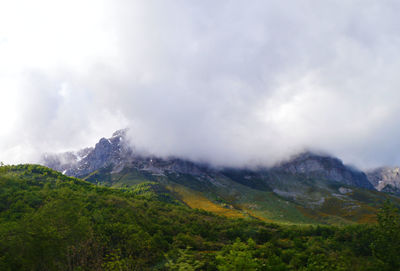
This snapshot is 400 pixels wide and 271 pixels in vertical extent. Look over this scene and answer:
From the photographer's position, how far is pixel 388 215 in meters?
49.3

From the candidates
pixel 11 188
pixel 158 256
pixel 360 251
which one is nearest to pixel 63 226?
pixel 158 256

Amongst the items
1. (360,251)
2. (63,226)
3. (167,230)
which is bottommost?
(360,251)

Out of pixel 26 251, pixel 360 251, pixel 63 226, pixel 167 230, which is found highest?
pixel 63 226

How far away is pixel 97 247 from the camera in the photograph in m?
49.5

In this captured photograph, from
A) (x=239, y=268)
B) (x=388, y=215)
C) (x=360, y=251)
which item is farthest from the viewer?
(x=360, y=251)

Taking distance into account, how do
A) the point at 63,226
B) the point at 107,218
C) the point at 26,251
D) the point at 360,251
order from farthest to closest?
1. the point at 107,218
2. the point at 360,251
3. the point at 63,226
4. the point at 26,251

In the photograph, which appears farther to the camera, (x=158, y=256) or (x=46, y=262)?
(x=158, y=256)

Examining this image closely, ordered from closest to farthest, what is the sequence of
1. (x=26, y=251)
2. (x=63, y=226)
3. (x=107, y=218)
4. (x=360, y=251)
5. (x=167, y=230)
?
1. (x=26, y=251)
2. (x=63, y=226)
3. (x=360, y=251)
4. (x=107, y=218)
5. (x=167, y=230)

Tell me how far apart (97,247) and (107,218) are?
39.7 meters

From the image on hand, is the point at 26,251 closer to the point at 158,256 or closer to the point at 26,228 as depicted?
the point at 26,228

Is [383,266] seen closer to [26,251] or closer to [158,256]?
[158,256]

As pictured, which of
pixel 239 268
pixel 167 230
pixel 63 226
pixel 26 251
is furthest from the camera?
pixel 167 230

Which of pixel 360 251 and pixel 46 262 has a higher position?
pixel 46 262

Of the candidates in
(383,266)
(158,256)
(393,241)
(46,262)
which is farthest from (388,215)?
(46,262)
